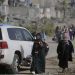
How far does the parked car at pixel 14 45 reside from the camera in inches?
632

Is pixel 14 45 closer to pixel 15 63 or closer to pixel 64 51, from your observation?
pixel 15 63

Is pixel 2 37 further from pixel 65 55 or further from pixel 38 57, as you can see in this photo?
pixel 65 55

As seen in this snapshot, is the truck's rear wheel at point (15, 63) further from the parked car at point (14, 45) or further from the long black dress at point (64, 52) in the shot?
the long black dress at point (64, 52)

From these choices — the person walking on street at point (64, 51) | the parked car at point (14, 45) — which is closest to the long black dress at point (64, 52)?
the person walking on street at point (64, 51)

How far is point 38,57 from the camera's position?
16.4 m

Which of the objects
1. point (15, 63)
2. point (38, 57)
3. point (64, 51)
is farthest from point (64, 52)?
point (15, 63)

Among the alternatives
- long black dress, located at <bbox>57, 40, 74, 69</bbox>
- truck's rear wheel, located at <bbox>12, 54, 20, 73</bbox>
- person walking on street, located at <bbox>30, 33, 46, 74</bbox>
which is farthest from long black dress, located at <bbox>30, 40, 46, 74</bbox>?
long black dress, located at <bbox>57, 40, 74, 69</bbox>

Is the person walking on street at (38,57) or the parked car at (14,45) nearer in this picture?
the parked car at (14,45)

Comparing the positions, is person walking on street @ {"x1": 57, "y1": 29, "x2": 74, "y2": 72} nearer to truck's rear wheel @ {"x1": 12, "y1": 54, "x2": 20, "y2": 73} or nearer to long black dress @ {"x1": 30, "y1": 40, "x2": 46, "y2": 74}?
long black dress @ {"x1": 30, "y1": 40, "x2": 46, "y2": 74}

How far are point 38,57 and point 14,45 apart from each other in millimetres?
944

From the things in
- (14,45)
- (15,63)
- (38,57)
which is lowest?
(15,63)

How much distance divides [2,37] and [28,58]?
1.83m

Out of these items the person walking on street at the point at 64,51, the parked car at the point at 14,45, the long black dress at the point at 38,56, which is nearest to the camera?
the parked car at the point at 14,45

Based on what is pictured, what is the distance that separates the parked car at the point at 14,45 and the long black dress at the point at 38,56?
71 cm
